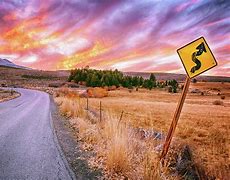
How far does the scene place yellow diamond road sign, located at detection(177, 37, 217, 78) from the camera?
5.68 metres

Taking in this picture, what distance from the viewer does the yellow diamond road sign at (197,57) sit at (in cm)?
568

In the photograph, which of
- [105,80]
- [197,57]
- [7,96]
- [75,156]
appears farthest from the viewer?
[105,80]

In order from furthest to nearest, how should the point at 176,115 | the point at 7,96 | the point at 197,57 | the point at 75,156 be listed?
the point at 7,96, the point at 75,156, the point at 176,115, the point at 197,57

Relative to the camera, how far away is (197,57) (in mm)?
5754

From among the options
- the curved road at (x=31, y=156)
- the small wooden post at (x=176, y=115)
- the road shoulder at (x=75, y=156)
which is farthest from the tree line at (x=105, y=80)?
the small wooden post at (x=176, y=115)

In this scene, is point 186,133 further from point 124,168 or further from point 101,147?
point 124,168

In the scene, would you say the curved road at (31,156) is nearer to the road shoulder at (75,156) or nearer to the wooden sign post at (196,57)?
the road shoulder at (75,156)

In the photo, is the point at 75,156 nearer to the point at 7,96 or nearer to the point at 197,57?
the point at 197,57

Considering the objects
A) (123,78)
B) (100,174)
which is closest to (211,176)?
(100,174)

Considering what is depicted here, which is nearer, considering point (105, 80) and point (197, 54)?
point (197, 54)

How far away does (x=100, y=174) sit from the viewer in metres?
6.23

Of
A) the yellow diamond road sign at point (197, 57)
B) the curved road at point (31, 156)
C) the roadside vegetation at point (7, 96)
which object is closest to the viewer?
the yellow diamond road sign at point (197, 57)

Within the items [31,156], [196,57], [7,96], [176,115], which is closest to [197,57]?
[196,57]

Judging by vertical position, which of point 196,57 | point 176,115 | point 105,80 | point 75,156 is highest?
point 196,57
